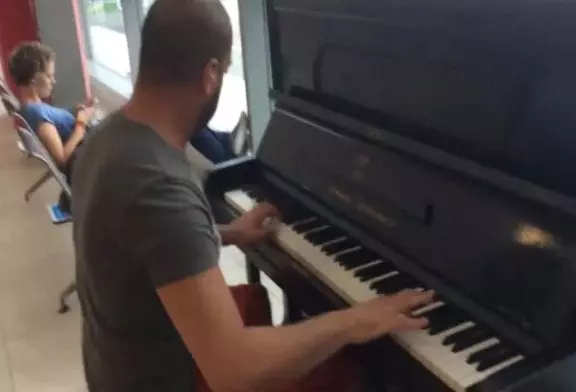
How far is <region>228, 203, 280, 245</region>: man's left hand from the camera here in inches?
66.3

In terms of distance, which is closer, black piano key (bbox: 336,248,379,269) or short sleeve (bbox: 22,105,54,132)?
black piano key (bbox: 336,248,379,269)

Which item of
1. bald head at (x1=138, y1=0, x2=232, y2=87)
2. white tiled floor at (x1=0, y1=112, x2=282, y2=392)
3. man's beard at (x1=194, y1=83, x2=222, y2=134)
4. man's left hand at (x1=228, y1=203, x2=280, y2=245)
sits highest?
bald head at (x1=138, y1=0, x2=232, y2=87)

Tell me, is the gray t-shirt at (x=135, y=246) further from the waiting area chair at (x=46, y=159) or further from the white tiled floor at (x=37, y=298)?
the waiting area chair at (x=46, y=159)

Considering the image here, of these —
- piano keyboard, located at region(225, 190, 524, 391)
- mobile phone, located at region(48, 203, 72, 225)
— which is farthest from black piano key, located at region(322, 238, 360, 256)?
mobile phone, located at region(48, 203, 72, 225)

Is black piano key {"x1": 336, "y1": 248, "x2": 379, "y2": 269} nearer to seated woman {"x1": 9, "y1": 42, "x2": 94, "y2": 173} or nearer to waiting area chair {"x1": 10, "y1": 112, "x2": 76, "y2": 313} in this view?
waiting area chair {"x1": 10, "y1": 112, "x2": 76, "y2": 313}

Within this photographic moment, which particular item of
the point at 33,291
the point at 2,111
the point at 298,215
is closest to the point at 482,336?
the point at 298,215

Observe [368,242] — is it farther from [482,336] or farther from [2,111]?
[2,111]

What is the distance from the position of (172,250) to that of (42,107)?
8.36 feet

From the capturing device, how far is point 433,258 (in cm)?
133

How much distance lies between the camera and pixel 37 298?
120 inches

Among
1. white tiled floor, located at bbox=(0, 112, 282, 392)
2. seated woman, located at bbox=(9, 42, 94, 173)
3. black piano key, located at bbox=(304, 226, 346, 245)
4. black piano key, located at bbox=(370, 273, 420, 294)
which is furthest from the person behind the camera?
seated woman, located at bbox=(9, 42, 94, 173)

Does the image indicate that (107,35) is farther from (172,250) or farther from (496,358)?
(496,358)

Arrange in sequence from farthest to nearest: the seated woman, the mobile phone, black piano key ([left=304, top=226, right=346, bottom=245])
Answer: the mobile phone
the seated woman
black piano key ([left=304, top=226, right=346, bottom=245])

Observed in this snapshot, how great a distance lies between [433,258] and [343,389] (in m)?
0.35
